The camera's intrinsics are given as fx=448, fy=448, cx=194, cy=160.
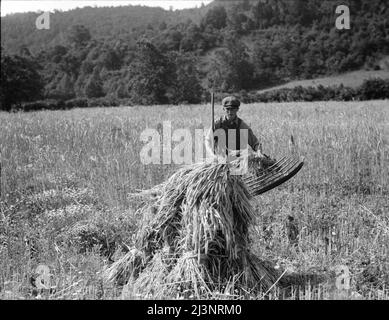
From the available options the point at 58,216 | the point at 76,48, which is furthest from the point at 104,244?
the point at 76,48

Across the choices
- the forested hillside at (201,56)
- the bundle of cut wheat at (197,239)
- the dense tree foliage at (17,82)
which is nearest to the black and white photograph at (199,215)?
the bundle of cut wheat at (197,239)

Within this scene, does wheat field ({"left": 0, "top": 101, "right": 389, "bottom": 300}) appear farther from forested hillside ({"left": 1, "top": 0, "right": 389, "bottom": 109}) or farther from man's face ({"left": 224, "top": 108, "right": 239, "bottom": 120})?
forested hillside ({"left": 1, "top": 0, "right": 389, "bottom": 109})

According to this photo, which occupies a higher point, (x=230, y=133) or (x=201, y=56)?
(x=201, y=56)

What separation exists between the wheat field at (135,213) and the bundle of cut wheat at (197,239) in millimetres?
257

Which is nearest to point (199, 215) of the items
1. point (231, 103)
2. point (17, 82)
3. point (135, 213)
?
point (135, 213)

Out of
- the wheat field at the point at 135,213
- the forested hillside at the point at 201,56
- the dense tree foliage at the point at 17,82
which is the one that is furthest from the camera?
the forested hillside at the point at 201,56

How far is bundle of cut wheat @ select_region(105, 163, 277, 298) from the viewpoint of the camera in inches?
127

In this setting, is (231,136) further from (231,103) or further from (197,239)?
(197,239)

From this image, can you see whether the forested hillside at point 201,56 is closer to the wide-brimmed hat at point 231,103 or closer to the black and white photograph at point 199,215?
the black and white photograph at point 199,215

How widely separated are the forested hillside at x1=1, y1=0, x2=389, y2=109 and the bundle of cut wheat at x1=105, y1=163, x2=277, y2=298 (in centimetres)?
2620

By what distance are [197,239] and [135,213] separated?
29.5 inches

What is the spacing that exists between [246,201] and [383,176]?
11.6 feet

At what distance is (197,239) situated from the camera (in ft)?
10.6

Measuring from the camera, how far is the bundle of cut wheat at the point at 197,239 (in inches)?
127
